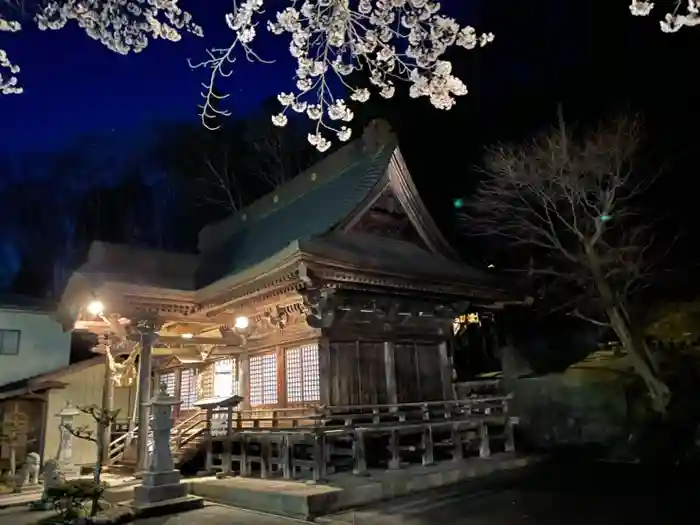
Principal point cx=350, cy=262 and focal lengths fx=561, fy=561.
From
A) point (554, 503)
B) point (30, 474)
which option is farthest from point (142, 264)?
point (554, 503)

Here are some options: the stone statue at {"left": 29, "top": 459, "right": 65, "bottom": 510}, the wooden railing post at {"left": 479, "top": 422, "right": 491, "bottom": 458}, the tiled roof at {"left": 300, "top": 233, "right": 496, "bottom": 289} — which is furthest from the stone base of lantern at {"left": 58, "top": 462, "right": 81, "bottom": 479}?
the wooden railing post at {"left": 479, "top": 422, "right": 491, "bottom": 458}

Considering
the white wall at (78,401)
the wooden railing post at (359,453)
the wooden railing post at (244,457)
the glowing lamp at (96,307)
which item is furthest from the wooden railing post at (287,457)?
the white wall at (78,401)

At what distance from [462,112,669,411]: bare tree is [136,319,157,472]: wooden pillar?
9593mm

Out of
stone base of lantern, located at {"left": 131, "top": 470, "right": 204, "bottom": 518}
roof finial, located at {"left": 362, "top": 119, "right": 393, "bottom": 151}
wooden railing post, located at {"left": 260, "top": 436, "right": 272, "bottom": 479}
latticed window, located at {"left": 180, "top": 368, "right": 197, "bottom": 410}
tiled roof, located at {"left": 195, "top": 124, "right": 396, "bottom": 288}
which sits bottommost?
stone base of lantern, located at {"left": 131, "top": 470, "right": 204, "bottom": 518}

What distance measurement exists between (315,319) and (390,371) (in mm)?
2274

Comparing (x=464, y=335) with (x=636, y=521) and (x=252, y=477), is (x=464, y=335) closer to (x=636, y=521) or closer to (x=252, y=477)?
(x=252, y=477)

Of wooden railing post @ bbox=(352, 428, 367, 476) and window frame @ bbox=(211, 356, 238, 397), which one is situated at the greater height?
window frame @ bbox=(211, 356, 238, 397)

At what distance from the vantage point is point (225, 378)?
15047mm

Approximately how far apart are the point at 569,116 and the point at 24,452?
1926cm

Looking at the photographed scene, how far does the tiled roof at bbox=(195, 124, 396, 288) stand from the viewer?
44.4 ft

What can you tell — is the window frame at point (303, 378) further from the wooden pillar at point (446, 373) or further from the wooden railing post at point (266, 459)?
the wooden pillar at point (446, 373)

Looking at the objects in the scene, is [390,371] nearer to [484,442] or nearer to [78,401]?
[484,442]

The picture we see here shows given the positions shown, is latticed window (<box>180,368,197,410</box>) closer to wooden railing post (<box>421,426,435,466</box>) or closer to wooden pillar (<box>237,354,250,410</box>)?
wooden pillar (<box>237,354,250,410</box>)

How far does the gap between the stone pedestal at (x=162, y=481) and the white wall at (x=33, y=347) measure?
37.5ft
